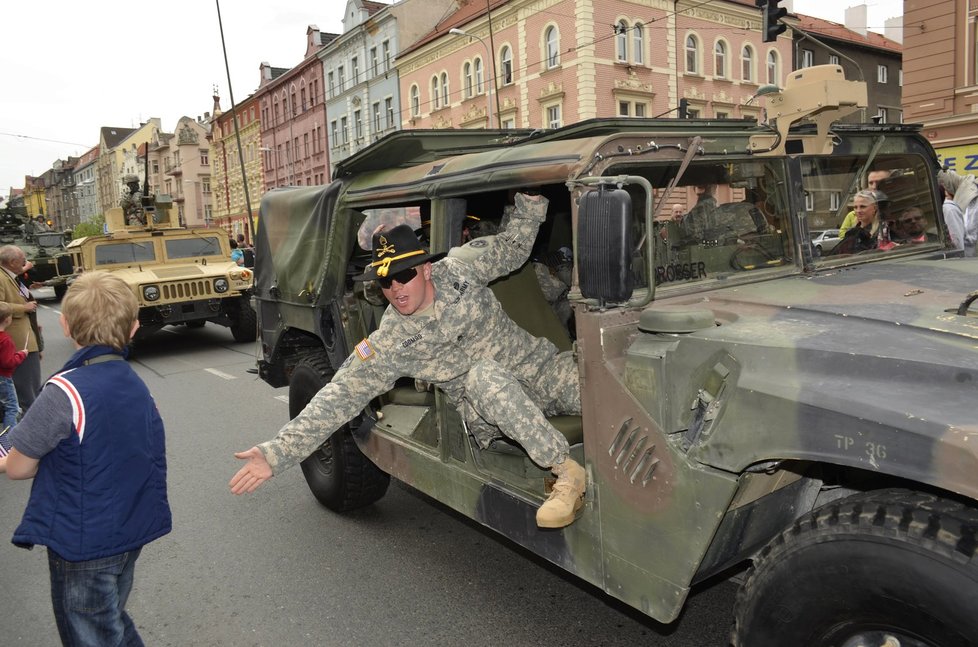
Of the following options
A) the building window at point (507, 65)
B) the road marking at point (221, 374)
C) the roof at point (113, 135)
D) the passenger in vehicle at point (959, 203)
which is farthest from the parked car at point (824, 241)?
the roof at point (113, 135)

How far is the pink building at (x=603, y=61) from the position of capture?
87.7 ft

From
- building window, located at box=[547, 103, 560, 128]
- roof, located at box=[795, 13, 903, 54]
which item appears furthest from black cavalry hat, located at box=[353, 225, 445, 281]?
roof, located at box=[795, 13, 903, 54]

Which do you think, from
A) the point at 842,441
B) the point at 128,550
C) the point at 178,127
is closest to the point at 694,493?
the point at 842,441

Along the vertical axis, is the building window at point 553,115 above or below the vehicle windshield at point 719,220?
above

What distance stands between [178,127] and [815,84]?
7410 centimetres

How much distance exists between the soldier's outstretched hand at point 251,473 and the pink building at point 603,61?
23.1 m

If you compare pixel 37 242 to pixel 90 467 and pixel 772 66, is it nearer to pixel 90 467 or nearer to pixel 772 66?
pixel 90 467

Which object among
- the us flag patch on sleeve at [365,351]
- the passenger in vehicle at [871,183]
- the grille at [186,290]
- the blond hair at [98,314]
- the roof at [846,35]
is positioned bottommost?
the grille at [186,290]

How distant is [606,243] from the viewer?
2.38m

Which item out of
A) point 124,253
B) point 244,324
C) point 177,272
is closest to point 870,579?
point 244,324

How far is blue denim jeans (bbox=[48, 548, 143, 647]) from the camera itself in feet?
8.29

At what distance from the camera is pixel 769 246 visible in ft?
10.5

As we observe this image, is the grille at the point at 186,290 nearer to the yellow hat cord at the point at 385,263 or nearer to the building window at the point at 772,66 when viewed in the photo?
the yellow hat cord at the point at 385,263

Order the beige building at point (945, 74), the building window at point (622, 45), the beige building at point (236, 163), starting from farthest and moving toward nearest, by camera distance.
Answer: the beige building at point (236, 163) < the building window at point (622, 45) < the beige building at point (945, 74)
